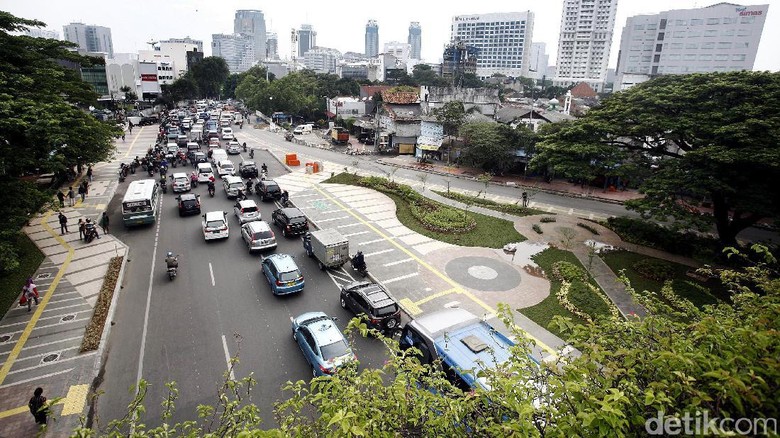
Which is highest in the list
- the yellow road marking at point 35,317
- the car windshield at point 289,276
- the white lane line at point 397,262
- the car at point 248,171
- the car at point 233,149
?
the car at point 233,149

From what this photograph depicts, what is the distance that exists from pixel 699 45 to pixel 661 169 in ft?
441

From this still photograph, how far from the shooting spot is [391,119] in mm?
59750

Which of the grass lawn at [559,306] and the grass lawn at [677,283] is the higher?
the grass lawn at [677,283]

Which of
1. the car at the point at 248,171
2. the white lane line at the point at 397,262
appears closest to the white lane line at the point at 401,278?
the white lane line at the point at 397,262

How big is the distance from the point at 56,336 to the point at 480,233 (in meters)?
22.7

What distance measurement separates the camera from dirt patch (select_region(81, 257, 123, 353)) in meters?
15.4

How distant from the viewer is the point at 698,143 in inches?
883

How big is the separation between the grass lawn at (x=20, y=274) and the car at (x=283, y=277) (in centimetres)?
976

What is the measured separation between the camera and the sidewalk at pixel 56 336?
12.5 metres

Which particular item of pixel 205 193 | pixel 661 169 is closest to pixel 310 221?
pixel 205 193

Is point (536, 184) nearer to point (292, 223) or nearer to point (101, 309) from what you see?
point (292, 223)

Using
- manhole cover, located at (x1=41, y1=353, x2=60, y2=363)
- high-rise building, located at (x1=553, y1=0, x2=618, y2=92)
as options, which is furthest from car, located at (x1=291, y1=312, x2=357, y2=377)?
high-rise building, located at (x1=553, y1=0, x2=618, y2=92)

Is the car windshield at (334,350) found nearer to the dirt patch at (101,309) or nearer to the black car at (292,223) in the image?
the dirt patch at (101,309)

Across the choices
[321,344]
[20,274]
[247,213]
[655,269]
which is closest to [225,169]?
[247,213]
